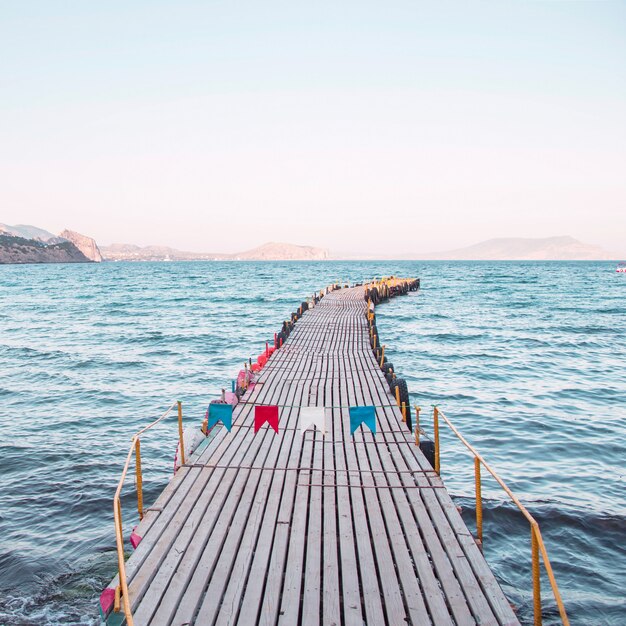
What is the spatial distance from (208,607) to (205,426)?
6.62m

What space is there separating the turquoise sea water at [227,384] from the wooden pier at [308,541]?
85.9 inches

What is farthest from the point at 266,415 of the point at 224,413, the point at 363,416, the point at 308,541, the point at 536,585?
the point at 536,585

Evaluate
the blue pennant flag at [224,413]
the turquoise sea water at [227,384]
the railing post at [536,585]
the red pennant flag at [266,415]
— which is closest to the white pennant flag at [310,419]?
the red pennant flag at [266,415]

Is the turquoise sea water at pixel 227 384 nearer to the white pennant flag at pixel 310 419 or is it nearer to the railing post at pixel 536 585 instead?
the railing post at pixel 536 585

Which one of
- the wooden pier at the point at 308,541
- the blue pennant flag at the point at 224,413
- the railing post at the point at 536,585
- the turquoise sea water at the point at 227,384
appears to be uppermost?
the blue pennant flag at the point at 224,413

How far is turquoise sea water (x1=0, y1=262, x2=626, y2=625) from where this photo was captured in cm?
966

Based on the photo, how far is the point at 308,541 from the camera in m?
7.57

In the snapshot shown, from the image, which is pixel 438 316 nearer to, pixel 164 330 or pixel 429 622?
pixel 164 330

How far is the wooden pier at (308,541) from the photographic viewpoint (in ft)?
20.1

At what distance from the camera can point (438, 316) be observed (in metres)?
50.3

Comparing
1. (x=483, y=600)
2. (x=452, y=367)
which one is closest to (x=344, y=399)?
(x=483, y=600)

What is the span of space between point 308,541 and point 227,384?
16736 mm

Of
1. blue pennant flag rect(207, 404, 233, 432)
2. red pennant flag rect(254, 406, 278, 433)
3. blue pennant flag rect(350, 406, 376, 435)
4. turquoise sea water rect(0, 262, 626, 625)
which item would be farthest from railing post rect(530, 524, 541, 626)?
blue pennant flag rect(207, 404, 233, 432)

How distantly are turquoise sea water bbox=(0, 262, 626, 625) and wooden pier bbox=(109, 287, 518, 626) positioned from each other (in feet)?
7.16
